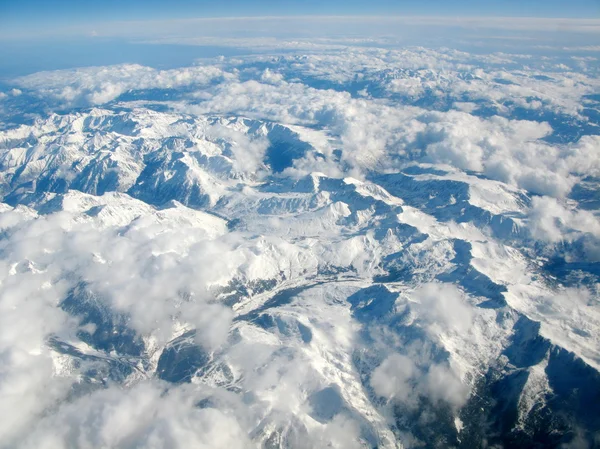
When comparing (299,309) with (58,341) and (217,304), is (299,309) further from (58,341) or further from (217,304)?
(58,341)

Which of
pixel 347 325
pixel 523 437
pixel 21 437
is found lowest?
pixel 523 437

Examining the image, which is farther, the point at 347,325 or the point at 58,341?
the point at 347,325

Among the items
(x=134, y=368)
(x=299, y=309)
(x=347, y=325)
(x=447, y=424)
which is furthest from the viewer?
(x=299, y=309)

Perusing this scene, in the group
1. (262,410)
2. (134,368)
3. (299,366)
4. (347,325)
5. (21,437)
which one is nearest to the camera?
(21,437)

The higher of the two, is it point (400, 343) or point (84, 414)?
point (84, 414)

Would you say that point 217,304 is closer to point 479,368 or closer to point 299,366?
point 299,366

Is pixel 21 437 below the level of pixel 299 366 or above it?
above

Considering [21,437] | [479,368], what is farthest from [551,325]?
[21,437]

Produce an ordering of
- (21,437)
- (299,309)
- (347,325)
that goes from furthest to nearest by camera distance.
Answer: (299,309), (347,325), (21,437)

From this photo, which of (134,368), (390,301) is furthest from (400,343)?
(134,368)
